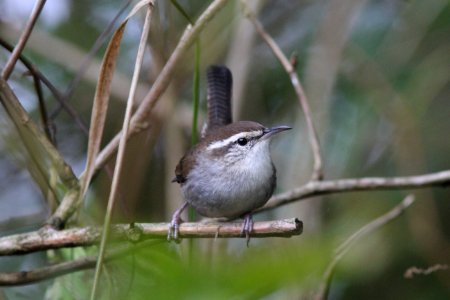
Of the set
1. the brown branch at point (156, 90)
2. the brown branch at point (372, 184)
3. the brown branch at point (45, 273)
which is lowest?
the brown branch at point (45, 273)

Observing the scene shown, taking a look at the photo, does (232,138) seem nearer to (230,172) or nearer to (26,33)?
(230,172)

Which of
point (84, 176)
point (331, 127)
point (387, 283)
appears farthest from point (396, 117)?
point (84, 176)

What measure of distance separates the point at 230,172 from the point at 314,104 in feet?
3.16

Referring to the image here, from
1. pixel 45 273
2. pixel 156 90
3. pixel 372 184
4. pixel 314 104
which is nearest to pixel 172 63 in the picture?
pixel 156 90

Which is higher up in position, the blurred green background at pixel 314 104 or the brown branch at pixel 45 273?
the blurred green background at pixel 314 104

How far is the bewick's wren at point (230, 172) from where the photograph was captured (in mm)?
2820

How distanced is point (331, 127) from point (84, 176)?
2158 mm

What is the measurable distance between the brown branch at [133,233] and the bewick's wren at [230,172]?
A: 2.11ft

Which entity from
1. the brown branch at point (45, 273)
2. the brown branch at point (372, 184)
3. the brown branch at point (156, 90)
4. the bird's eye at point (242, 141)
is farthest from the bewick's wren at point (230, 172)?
the brown branch at point (45, 273)

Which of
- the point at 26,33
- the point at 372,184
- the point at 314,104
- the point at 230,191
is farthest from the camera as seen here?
the point at 314,104

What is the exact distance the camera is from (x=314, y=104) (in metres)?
A: 3.67

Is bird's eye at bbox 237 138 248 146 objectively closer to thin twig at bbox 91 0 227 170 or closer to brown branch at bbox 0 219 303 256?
thin twig at bbox 91 0 227 170

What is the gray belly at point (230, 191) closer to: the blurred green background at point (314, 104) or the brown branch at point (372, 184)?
the brown branch at point (372, 184)

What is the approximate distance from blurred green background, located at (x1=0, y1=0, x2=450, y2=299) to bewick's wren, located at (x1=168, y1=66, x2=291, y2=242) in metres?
0.29
